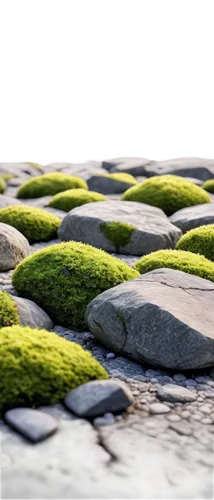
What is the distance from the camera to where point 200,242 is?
9.59 m

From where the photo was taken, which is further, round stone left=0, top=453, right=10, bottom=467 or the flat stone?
the flat stone

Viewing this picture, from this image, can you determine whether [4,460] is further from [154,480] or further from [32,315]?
[32,315]

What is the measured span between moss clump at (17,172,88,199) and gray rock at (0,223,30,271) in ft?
24.7

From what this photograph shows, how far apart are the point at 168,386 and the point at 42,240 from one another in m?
6.11

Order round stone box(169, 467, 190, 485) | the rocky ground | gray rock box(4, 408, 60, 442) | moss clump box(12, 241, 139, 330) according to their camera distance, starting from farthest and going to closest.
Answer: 1. moss clump box(12, 241, 139, 330)
2. gray rock box(4, 408, 60, 442)
3. round stone box(169, 467, 190, 485)
4. the rocky ground

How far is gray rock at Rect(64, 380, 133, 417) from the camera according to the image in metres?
4.58

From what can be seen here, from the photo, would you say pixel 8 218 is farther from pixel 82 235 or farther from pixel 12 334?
pixel 12 334

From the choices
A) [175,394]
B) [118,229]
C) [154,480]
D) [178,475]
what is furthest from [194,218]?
[154,480]

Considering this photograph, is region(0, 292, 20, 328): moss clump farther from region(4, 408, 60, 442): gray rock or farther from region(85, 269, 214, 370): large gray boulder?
region(4, 408, 60, 442): gray rock

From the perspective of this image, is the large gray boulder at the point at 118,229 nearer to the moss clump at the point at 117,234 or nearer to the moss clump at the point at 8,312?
the moss clump at the point at 117,234

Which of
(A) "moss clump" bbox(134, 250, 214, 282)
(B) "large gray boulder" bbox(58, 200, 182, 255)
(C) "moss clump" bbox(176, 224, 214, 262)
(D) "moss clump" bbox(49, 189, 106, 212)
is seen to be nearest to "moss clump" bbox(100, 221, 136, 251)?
(B) "large gray boulder" bbox(58, 200, 182, 255)

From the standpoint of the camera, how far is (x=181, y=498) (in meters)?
3.56

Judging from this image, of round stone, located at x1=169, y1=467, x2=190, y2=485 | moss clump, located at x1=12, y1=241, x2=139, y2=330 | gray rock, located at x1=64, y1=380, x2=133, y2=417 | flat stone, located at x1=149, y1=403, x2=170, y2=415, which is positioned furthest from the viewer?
moss clump, located at x1=12, y1=241, x2=139, y2=330

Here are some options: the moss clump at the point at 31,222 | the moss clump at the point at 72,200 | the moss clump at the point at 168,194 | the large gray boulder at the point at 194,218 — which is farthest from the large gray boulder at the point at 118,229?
the moss clump at the point at 72,200
